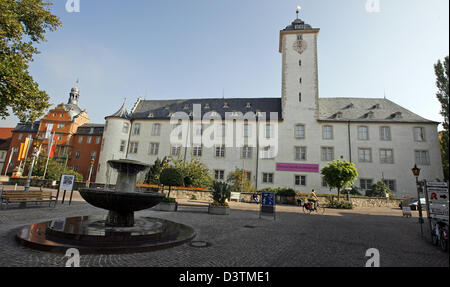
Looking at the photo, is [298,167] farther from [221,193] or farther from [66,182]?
[66,182]

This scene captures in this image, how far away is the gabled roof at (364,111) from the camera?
3169 centimetres

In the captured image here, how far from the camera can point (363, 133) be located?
103 feet

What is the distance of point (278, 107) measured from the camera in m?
36.2

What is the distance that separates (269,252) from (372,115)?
113 ft

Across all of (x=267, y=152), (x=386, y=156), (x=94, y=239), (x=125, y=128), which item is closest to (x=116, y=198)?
(x=94, y=239)

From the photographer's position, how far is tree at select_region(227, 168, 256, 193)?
2857 centimetres

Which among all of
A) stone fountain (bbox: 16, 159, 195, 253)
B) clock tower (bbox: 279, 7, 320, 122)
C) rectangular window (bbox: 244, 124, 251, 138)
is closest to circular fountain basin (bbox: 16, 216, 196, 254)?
stone fountain (bbox: 16, 159, 195, 253)

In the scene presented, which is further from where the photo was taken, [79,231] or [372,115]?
[372,115]

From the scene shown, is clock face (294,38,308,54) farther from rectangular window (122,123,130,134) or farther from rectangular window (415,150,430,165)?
rectangular window (122,123,130,134)

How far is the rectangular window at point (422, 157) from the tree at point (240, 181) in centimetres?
2256

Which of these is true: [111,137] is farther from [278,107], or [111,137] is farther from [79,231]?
[79,231]

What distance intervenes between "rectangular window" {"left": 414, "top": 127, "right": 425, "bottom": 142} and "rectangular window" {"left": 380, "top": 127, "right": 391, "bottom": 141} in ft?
10.8
